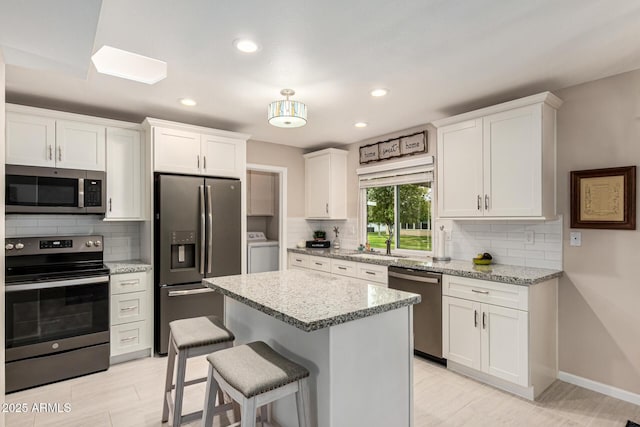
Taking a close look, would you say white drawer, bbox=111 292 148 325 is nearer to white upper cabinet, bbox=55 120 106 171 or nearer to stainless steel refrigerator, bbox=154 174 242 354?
stainless steel refrigerator, bbox=154 174 242 354

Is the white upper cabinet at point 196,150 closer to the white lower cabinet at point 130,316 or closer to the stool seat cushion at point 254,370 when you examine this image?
the white lower cabinet at point 130,316

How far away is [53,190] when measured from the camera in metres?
3.13

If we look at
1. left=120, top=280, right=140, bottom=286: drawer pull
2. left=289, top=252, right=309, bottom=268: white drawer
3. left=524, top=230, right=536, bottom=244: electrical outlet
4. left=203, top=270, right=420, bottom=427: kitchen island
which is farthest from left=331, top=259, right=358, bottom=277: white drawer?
left=120, top=280, right=140, bottom=286: drawer pull

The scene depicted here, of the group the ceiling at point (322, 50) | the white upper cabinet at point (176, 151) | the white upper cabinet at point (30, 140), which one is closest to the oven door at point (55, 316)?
the white upper cabinet at point (30, 140)

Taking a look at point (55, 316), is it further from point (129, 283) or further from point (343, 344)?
point (343, 344)

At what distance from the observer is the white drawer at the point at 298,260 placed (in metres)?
4.72

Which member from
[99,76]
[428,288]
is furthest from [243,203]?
[428,288]

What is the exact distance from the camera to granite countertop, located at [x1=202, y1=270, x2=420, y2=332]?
1.57 m

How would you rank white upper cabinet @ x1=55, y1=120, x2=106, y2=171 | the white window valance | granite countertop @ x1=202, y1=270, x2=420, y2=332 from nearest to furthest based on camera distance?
granite countertop @ x1=202, y1=270, x2=420, y2=332, white upper cabinet @ x1=55, y1=120, x2=106, y2=171, the white window valance

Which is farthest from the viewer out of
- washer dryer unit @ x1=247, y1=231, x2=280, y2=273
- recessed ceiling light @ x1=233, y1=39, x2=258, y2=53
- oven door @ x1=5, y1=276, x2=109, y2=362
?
washer dryer unit @ x1=247, y1=231, x2=280, y2=273

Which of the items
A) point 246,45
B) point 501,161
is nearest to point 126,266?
point 246,45

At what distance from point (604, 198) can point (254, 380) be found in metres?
2.81

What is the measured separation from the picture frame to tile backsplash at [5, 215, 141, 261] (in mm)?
4137

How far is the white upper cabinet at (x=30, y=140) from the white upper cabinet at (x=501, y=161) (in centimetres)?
353
